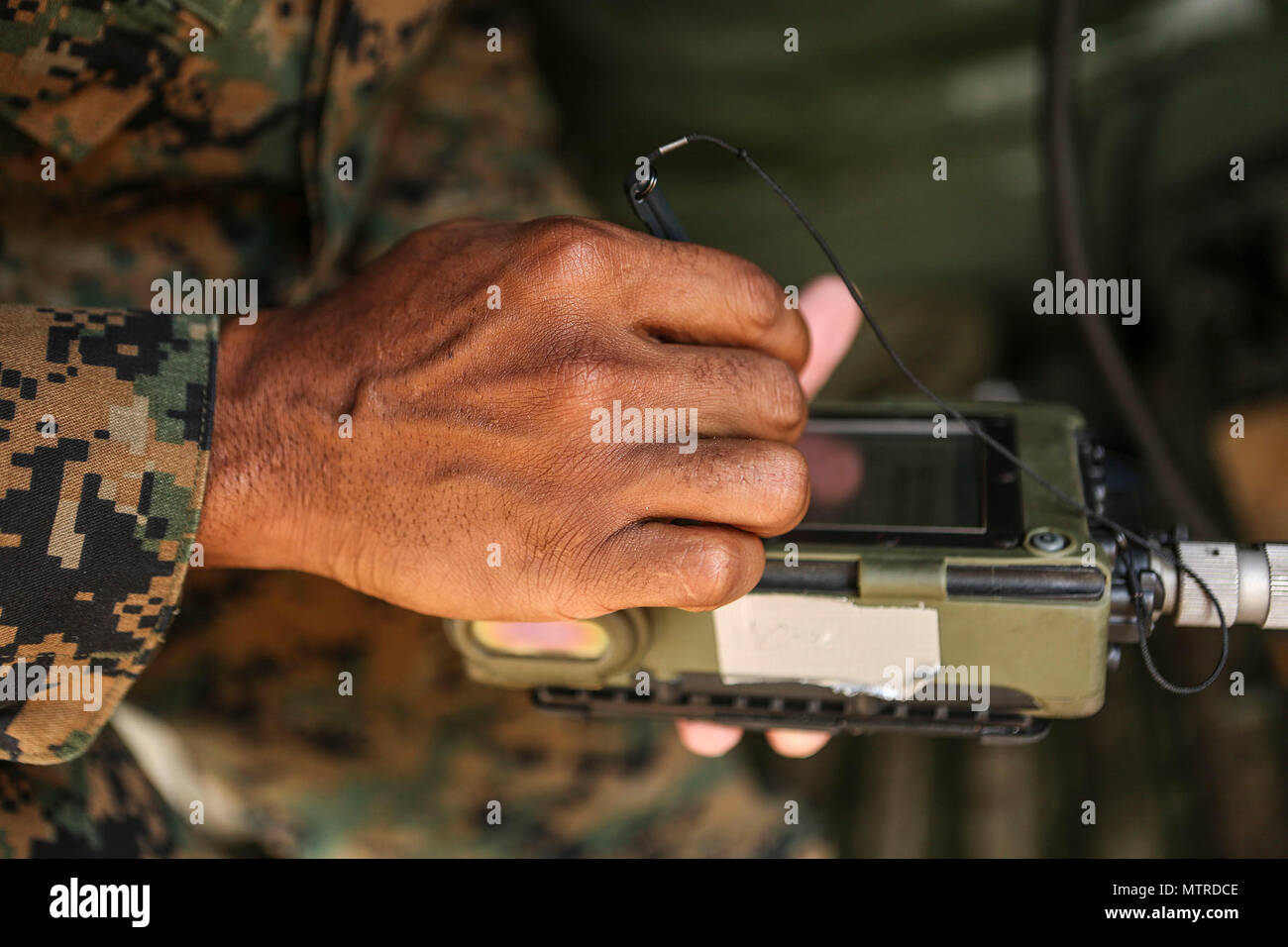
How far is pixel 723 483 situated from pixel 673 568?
58 mm

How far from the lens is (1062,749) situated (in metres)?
1.26

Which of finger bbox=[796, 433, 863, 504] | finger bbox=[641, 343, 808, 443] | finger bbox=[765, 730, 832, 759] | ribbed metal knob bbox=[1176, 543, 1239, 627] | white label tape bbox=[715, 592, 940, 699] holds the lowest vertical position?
finger bbox=[765, 730, 832, 759]

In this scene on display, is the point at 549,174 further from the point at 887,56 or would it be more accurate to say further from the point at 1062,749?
the point at 1062,749

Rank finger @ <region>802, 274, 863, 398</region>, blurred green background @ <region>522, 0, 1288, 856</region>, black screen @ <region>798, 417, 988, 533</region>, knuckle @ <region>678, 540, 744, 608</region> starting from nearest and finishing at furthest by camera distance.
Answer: knuckle @ <region>678, 540, 744, 608</region>
black screen @ <region>798, 417, 988, 533</region>
finger @ <region>802, 274, 863, 398</region>
blurred green background @ <region>522, 0, 1288, 856</region>

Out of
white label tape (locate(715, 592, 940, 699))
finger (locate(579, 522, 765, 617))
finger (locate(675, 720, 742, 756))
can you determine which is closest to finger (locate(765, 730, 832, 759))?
finger (locate(675, 720, 742, 756))

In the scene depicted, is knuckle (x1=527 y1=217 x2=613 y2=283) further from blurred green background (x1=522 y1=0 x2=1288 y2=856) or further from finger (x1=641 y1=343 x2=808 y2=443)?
blurred green background (x1=522 y1=0 x2=1288 y2=856)

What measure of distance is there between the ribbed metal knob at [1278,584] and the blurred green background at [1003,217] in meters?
0.56

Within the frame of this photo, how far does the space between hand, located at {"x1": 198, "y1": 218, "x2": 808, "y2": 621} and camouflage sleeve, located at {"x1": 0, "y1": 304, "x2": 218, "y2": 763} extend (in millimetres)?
39

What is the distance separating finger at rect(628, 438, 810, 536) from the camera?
0.63 m

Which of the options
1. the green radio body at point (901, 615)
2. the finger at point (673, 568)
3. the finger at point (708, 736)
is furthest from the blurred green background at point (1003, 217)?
the finger at point (673, 568)

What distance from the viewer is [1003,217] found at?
1438mm

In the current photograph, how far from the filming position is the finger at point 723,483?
63 cm

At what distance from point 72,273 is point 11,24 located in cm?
24

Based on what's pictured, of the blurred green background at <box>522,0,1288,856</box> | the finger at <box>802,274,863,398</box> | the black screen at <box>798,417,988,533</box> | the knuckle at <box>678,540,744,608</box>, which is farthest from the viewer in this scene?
the blurred green background at <box>522,0,1288,856</box>
